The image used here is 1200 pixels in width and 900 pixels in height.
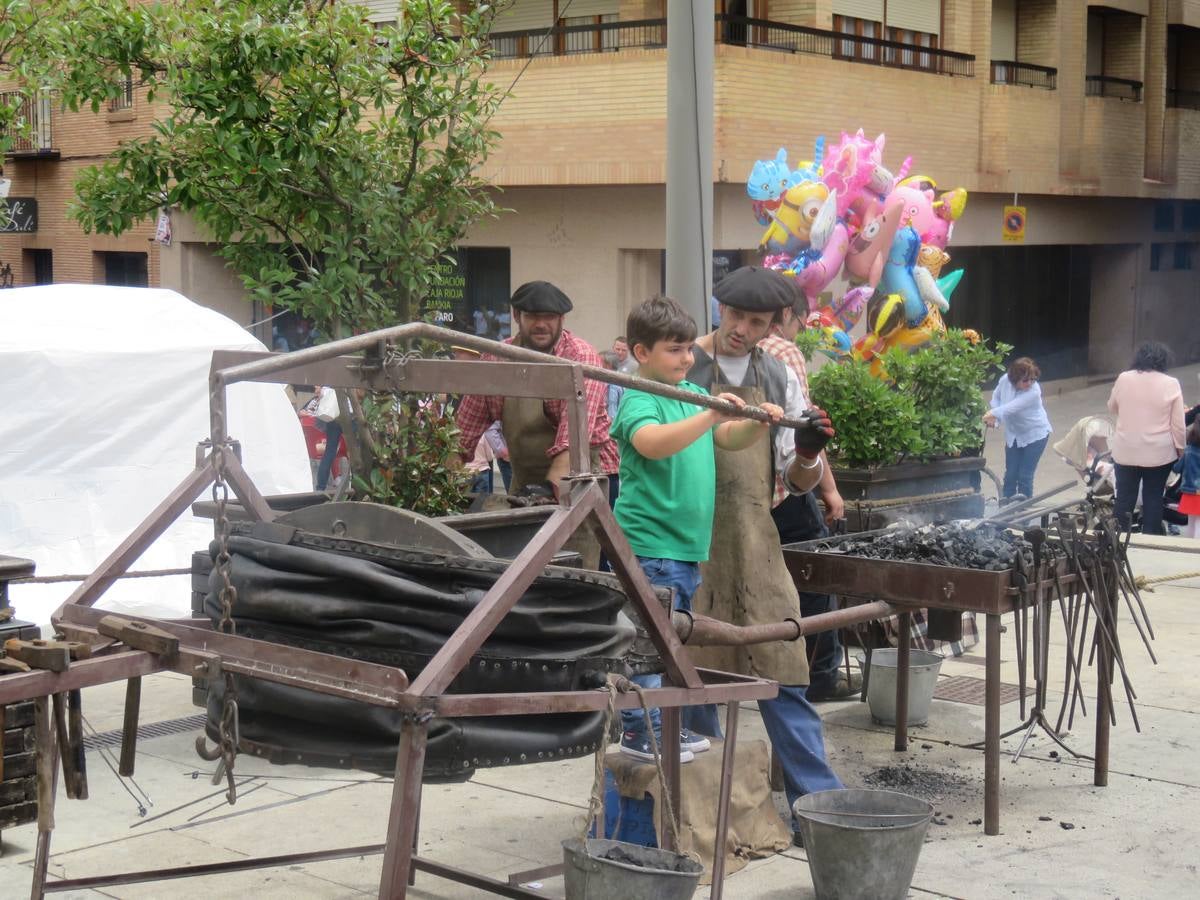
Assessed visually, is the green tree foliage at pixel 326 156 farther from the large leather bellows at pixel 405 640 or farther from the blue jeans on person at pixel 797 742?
the large leather bellows at pixel 405 640

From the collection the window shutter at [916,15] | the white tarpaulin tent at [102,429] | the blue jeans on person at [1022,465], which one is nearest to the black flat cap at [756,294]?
the white tarpaulin tent at [102,429]

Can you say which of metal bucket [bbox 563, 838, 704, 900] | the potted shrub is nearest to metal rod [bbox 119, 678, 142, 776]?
metal bucket [bbox 563, 838, 704, 900]

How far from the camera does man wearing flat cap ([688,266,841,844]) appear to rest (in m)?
5.33

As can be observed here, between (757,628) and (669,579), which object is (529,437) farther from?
(757,628)

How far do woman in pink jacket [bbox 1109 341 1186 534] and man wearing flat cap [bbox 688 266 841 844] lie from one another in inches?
309

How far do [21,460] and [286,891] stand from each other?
505cm

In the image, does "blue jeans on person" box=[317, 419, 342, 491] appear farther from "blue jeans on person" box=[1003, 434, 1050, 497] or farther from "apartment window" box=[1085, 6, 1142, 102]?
"apartment window" box=[1085, 6, 1142, 102]

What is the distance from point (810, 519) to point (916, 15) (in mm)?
17481

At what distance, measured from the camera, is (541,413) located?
672cm

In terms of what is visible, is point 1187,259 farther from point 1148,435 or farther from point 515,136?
point 1148,435

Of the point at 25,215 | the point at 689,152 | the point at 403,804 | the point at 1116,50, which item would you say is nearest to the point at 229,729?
the point at 403,804

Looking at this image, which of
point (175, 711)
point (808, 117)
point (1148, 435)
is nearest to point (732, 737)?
point (175, 711)

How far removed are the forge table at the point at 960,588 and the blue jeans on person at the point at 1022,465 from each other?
8.63 meters

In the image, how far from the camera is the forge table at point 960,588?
Result: 539 centimetres
